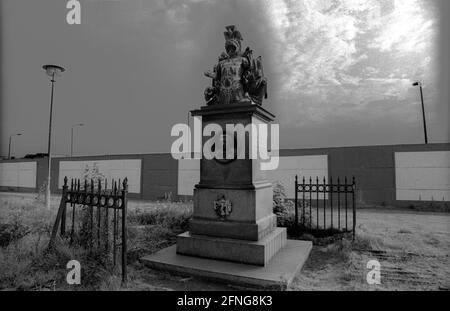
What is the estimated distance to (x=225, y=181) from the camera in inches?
197

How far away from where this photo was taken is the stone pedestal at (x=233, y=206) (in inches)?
181

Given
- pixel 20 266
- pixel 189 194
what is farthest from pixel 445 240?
pixel 189 194

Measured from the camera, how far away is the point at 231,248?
4.55 m

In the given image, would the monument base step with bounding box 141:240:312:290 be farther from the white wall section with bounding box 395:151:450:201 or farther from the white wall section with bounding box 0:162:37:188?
the white wall section with bounding box 0:162:37:188

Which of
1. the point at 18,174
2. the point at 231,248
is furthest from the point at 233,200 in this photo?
the point at 18,174

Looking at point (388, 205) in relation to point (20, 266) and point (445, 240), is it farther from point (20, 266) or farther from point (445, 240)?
point (20, 266)

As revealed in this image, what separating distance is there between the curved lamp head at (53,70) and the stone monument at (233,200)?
30.6 ft

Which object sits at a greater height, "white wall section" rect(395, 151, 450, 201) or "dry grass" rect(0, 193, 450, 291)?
"white wall section" rect(395, 151, 450, 201)

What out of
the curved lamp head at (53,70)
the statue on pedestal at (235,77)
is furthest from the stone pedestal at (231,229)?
the curved lamp head at (53,70)

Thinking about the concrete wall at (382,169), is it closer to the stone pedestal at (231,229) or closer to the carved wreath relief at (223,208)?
the stone pedestal at (231,229)

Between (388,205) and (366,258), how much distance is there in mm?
10372

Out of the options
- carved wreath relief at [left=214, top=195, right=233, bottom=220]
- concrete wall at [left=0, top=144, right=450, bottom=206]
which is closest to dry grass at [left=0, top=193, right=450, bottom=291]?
carved wreath relief at [left=214, top=195, right=233, bottom=220]

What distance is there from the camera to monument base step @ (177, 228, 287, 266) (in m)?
4.38

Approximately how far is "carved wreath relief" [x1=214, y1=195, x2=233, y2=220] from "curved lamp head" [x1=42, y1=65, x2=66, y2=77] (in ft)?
35.1
